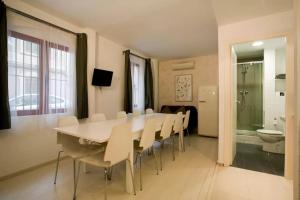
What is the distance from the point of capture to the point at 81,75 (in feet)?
10.1

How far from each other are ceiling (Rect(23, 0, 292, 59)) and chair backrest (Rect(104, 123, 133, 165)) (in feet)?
6.05

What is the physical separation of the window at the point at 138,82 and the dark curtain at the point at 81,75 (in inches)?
68.1

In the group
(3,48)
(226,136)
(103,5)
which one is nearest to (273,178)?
(226,136)

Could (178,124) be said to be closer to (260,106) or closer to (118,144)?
(118,144)

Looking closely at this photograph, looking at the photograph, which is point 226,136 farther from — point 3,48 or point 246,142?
point 3,48

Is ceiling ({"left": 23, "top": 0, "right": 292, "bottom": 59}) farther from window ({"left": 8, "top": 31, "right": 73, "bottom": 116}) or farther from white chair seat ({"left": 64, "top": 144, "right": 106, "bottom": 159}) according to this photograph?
white chair seat ({"left": 64, "top": 144, "right": 106, "bottom": 159})

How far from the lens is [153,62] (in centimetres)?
570

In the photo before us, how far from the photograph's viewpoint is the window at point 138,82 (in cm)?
475

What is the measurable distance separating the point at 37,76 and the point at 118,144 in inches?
73.3

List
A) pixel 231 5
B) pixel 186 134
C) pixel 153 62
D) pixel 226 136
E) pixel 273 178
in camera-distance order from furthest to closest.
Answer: pixel 153 62
pixel 186 134
pixel 226 136
pixel 273 178
pixel 231 5

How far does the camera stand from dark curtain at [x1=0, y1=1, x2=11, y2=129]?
2.05 metres

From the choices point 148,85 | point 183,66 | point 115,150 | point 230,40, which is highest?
point 183,66

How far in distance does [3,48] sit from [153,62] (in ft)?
13.8

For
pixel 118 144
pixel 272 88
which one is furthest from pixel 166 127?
pixel 272 88
